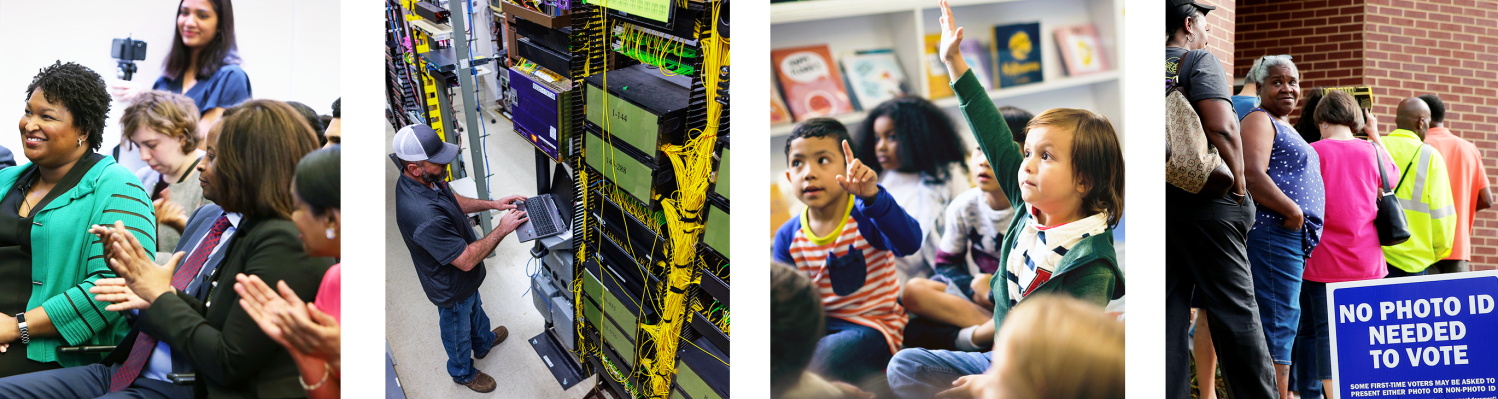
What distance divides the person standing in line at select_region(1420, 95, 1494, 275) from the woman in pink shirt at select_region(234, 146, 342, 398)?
5278mm

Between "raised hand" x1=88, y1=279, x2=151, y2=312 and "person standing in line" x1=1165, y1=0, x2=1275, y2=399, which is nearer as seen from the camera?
"raised hand" x1=88, y1=279, x2=151, y2=312

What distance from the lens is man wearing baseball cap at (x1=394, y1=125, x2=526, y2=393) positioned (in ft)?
10.9

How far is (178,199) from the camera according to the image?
1.99 meters

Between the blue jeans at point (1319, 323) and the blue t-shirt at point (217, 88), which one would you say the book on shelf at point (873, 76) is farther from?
the blue jeans at point (1319, 323)

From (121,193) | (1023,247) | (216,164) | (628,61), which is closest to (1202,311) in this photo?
(1023,247)

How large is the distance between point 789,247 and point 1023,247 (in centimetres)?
70

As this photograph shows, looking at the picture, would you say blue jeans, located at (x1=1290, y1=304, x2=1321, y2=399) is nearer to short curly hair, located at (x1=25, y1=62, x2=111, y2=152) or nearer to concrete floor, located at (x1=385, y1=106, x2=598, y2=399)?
concrete floor, located at (x1=385, y1=106, x2=598, y2=399)

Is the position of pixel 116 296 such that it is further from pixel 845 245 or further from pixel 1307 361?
pixel 1307 361

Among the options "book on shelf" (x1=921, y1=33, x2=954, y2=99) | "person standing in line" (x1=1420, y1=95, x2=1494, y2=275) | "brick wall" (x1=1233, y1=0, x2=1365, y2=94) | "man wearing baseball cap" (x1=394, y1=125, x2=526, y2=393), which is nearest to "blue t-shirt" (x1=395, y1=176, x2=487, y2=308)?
"man wearing baseball cap" (x1=394, y1=125, x2=526, y2=393)

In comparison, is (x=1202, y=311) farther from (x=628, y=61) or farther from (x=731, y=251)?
(x=628, y=61)

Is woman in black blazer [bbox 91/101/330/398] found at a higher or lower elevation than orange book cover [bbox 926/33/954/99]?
lower

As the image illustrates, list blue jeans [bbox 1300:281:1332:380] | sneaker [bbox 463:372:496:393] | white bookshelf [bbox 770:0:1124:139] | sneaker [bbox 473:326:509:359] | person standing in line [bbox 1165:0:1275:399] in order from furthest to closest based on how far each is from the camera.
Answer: sneaker [bbox 473:326:509:359]
sneaker [bbox 463:372:496:393]
blue jeans [bbox 1300:281:1332:380]
person standing in line [bbox 1165:0:1275:399]
white bookshelf [bbox 770:0:1124:139]

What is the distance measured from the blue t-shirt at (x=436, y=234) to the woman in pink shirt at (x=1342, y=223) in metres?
3.77

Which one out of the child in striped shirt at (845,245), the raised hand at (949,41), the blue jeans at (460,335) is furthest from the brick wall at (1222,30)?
the blue jeans at (460,335)
